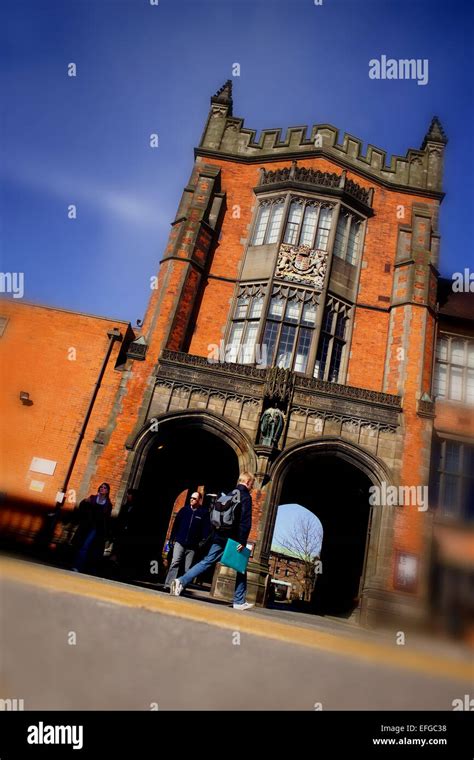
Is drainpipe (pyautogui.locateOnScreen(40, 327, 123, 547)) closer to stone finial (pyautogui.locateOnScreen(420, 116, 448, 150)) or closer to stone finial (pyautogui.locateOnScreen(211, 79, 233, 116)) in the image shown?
stone finial (pyautogui.locateOnScreen(211, 79, 233, 116))

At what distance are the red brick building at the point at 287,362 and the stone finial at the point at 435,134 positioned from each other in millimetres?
87

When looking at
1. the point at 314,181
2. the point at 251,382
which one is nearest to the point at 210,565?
the point at 251,382

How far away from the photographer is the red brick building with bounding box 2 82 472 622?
12.2 meters

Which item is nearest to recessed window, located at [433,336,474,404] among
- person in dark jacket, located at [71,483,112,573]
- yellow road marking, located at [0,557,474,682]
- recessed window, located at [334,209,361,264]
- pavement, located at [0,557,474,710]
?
recessed window, located at [334,209,361,264]

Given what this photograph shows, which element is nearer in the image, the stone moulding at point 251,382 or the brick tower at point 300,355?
the brick tower at point 300,355

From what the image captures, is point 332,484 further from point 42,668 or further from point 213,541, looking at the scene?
point 42,668

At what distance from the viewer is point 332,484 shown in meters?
Result: 15.8

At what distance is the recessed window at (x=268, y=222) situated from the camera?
55.1ft

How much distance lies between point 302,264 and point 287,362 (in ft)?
12.6

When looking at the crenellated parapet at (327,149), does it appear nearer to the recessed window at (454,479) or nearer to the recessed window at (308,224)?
the recessed window at (308,224)

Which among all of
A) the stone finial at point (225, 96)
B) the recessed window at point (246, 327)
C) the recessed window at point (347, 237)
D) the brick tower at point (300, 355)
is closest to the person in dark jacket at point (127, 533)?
the brick tower at point (300, 355)

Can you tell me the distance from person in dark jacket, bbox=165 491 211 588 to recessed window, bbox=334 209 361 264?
12.0 meters
